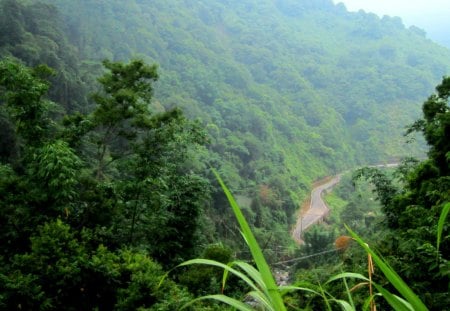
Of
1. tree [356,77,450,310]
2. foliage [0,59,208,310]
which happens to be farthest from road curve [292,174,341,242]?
foliage [0,59,208,310]

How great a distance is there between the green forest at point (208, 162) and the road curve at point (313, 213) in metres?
1.07

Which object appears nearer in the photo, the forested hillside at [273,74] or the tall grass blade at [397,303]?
the tall grass blade at [397,303]

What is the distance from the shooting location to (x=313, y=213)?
3184cm

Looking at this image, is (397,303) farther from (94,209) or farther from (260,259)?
(94,209)

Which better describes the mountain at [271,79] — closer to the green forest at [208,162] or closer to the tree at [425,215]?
the green forest at [208,162]

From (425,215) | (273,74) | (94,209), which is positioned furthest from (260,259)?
(273,74)

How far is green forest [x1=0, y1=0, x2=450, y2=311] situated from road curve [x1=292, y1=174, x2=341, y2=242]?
3.51 feet

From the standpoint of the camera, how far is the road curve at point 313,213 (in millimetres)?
28031

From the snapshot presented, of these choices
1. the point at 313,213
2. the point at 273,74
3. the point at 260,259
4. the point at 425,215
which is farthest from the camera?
the point at 273,74

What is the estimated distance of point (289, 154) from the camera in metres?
42.5

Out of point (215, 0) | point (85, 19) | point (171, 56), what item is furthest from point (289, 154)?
point (215, 0)

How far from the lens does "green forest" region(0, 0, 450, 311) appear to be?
4.54m

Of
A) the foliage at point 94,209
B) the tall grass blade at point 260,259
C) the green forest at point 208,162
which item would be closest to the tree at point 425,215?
the green forest at point 208,162

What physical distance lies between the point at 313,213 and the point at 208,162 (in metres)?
32.4
